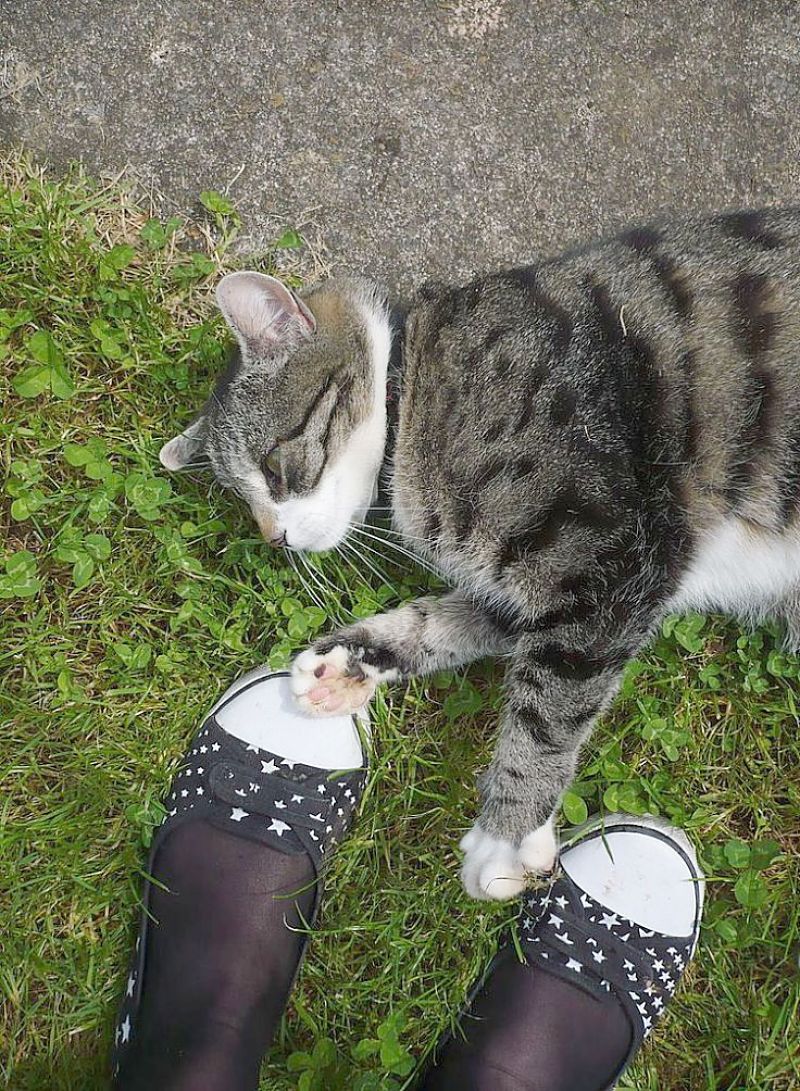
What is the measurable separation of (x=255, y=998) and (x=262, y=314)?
6.22ft

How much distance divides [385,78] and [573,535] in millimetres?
1679

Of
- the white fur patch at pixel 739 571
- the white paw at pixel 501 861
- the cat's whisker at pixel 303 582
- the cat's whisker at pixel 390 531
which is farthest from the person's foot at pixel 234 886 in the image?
the white fur patch at pixel 739 571

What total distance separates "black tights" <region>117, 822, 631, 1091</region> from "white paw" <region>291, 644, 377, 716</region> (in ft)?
1.54

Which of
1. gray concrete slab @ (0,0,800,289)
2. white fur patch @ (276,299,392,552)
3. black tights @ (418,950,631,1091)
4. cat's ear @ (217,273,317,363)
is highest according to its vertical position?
gray concrete slab @ (0,0,800,289)

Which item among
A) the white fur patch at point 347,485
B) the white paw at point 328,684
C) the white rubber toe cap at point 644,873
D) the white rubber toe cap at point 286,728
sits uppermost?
the white fur patch at point 347,485

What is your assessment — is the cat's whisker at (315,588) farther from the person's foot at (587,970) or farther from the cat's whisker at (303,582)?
the person's foot at (587,970)

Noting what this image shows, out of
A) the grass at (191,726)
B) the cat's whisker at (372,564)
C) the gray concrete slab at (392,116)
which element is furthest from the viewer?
the gray concrete slab at (392,116)

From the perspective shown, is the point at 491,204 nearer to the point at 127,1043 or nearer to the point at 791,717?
the point at 791,717

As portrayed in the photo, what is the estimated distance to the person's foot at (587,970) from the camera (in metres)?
2.54

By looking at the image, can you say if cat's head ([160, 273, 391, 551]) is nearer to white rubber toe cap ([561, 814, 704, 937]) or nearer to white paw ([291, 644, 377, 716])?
white paw ([291, 644, 377, 716])

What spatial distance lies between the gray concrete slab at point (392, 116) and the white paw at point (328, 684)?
1214mm

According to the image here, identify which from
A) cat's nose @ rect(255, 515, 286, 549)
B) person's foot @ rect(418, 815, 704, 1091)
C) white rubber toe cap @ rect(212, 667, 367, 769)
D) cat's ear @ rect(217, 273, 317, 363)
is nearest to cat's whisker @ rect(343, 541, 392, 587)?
cat's nose @ rect(255, 515, 286, 549)

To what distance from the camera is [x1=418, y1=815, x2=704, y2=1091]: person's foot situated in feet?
8.34

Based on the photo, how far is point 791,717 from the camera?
2.72 m
